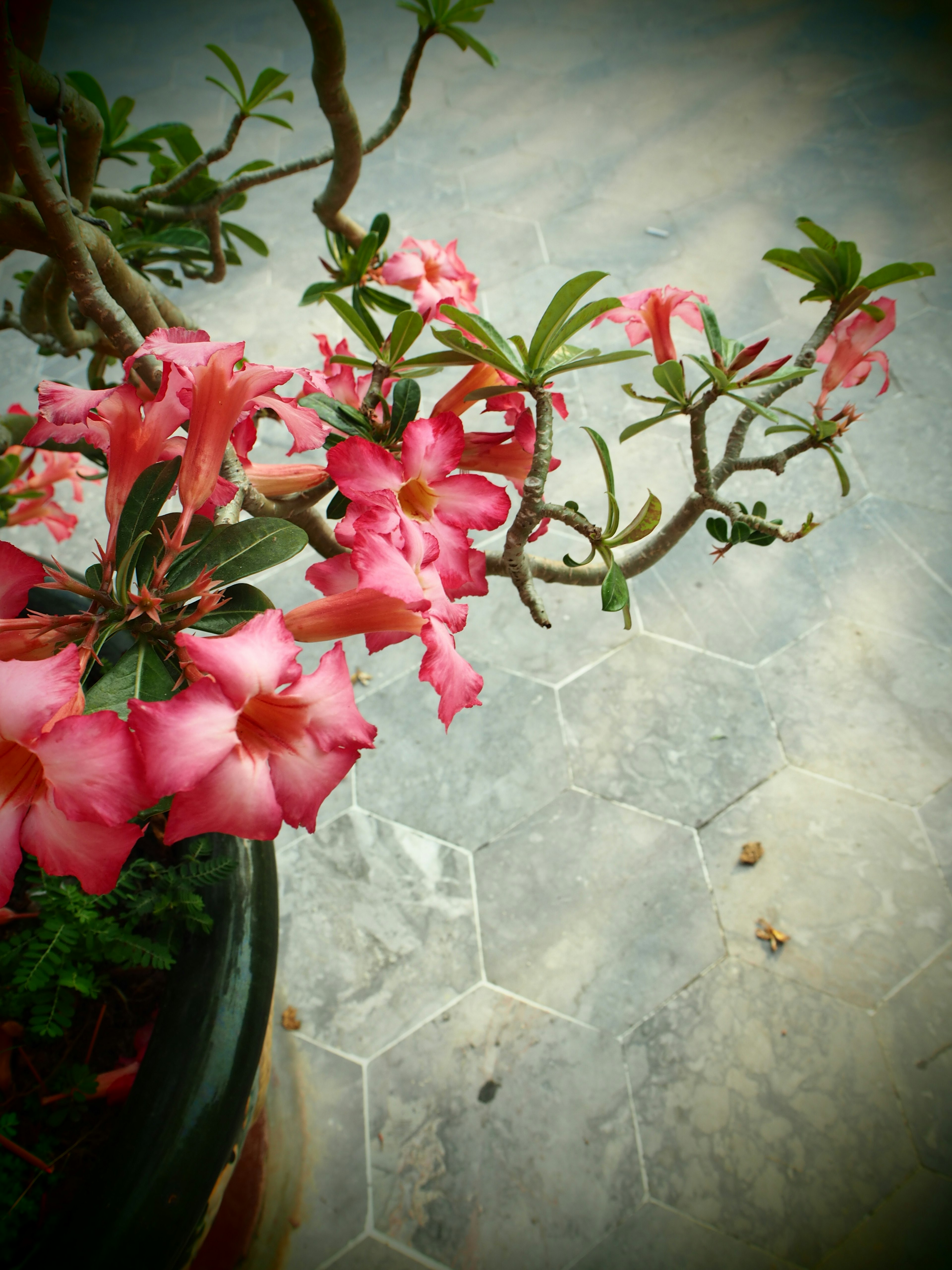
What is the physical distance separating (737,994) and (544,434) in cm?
117

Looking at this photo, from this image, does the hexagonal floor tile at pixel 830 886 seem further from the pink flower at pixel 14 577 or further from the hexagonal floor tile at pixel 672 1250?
the pink flower at pixel 14 577

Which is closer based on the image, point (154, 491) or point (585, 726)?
point (154, 491)

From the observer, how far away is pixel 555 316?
0.51 metres

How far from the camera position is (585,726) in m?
1.58

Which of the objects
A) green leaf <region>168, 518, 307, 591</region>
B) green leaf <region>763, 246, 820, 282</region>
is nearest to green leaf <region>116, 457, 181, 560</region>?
green leaf <region>168, 518, 307, 591</region>

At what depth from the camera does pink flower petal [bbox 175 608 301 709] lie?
13.5 inches


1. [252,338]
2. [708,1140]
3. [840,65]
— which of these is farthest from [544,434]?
[840,65]

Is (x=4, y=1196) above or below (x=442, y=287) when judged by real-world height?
below

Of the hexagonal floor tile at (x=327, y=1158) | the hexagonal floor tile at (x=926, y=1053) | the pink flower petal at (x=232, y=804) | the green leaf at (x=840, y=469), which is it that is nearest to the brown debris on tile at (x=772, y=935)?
the hexagonal floor tile at (x=926, y=1053)

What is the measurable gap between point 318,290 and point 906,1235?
1.55 meters

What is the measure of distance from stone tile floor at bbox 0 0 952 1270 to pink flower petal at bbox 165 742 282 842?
1.10 metres

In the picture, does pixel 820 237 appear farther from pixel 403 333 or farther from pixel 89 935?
pixel 89 935

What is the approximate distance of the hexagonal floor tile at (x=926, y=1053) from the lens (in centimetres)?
121

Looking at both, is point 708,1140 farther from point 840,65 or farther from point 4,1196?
point 840,65
